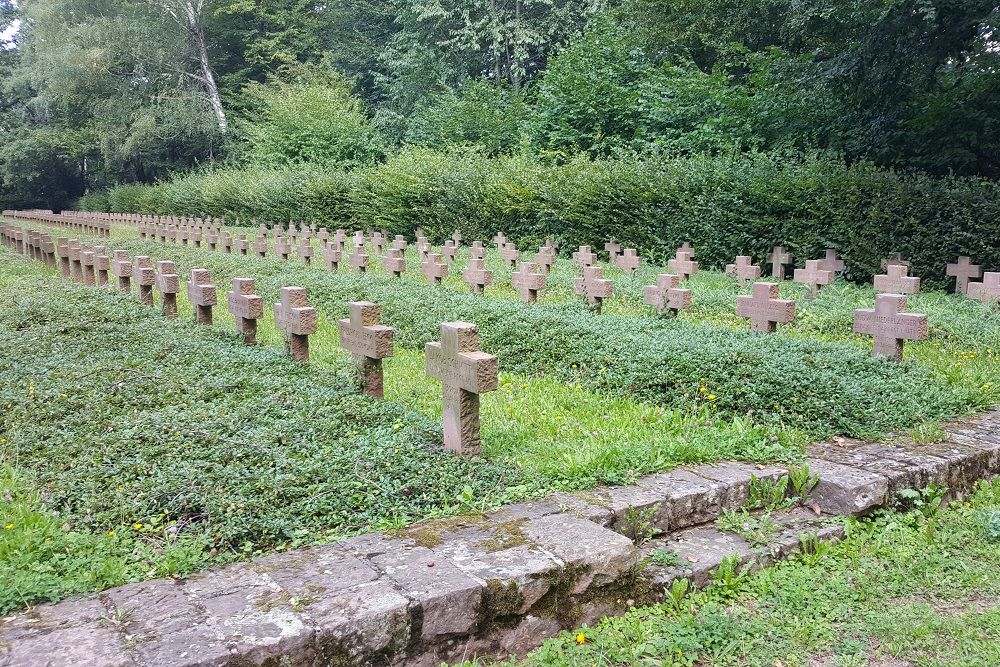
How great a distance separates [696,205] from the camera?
52.2 ft

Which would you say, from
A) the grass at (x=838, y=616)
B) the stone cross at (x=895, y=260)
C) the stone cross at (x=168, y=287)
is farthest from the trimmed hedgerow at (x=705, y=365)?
the stone cross at (x=895, y=260)

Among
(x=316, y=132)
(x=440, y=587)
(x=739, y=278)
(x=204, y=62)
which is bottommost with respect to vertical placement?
(x=440, y=587)

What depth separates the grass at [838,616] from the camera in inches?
128

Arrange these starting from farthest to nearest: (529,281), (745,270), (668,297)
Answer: (745,270)
(529,281)
(668,297)

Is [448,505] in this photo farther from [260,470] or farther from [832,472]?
[832,472]

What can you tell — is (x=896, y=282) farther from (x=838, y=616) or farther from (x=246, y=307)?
(x=246, y=307)

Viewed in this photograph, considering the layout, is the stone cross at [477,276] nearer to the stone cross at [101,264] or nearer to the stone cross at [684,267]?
the stone cross at [684,267]

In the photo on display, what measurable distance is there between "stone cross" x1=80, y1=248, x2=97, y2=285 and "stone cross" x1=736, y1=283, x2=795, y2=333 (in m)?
9.17

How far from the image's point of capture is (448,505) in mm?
4047

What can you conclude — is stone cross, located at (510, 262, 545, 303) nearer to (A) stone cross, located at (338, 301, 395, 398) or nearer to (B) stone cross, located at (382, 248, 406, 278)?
(B) stone cross, located at (382, 248, 406, 278)

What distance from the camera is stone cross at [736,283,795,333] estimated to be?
24.3ft

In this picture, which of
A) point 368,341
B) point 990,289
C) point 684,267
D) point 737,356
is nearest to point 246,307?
point 368,341

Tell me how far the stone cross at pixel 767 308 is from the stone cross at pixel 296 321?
3994mm

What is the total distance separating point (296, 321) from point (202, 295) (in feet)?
7.61
